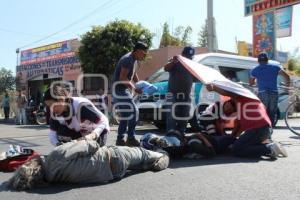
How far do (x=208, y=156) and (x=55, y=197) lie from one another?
8.70ft

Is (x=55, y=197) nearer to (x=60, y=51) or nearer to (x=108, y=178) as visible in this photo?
(x=108, y=178)

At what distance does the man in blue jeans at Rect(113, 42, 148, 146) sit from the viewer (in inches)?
277

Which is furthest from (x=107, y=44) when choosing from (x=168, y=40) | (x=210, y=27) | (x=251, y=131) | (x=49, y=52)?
(x=251, y=131)

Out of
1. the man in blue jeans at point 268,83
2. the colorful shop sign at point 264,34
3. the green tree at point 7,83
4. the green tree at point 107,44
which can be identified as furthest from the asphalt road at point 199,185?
the green tree at point 7,83

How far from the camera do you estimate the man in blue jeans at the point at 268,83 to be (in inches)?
343

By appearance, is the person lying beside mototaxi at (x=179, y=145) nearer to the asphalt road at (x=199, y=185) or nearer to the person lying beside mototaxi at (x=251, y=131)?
the asphalt road at (x=199, y=185)

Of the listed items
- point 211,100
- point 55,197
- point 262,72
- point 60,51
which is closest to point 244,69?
point 211,100

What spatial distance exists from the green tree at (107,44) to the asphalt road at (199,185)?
46.1 feet

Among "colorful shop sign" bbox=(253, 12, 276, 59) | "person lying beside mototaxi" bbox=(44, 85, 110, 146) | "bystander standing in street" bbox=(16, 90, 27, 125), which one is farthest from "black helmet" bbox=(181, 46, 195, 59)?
"colorful shop sign" bbox=(253, 12, 276, 59)

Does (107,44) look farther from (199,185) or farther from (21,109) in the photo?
(199,185)

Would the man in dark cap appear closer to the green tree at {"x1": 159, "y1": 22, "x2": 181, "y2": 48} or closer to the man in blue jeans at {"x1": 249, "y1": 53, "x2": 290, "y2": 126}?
the man in blue jeans at {"x1": 249, "y1": 53, "x2": 290, "y2": 126}

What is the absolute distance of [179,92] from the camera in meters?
8.02

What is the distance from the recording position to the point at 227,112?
A: 6.95 m

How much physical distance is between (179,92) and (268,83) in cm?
191
